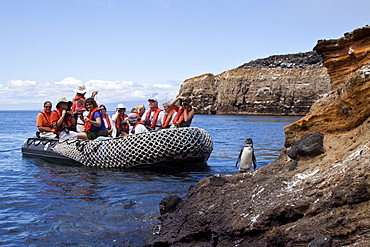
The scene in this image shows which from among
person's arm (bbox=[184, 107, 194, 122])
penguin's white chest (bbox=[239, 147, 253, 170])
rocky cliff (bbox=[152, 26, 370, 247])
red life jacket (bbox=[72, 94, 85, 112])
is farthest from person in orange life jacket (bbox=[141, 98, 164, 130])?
rocky cliff (bbox=[152, 26, 370, 247])

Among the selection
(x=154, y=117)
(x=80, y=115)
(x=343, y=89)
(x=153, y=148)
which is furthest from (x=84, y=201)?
(x=80, y=115)

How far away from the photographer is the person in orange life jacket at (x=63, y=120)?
41.7 feet

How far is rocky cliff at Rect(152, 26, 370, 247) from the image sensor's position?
411cm

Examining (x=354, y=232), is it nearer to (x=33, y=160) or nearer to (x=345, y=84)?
(x=345, y=84)

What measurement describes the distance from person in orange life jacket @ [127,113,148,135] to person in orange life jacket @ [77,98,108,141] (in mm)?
872

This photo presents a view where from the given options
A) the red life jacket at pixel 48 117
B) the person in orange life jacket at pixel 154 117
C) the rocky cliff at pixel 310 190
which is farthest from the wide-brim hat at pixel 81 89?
the rocky cliff at pixel 310 190

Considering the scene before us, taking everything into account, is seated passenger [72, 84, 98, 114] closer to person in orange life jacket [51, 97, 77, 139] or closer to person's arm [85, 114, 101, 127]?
person in orange life jacket [51, 97, 77, 139]

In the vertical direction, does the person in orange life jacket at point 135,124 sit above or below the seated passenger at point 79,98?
below

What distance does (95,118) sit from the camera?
11.6 metres

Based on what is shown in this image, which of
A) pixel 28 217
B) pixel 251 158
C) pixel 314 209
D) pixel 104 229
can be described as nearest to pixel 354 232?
pixel 314 209

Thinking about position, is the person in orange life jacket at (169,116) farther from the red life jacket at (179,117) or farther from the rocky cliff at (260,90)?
the rocky cliff at (260,90)

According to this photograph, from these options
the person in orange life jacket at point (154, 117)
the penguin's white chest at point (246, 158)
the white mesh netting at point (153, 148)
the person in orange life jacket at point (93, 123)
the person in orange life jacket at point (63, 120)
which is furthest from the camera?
the person in orange life jacket at point (63, 120)

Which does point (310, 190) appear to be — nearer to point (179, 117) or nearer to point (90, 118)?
point (179, 117)

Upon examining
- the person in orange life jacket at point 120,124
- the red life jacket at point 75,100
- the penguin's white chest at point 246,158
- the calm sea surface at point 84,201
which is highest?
the red life jacket at point 75,100
